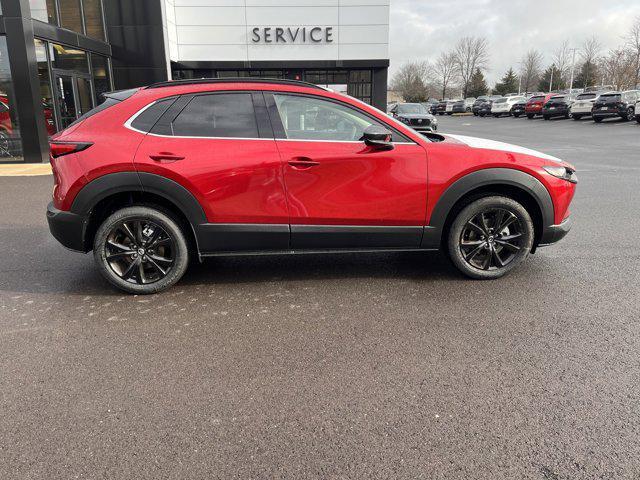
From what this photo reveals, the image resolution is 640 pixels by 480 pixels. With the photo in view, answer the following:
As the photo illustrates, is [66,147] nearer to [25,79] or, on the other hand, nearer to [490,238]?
[490,238]

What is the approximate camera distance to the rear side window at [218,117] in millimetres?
4043

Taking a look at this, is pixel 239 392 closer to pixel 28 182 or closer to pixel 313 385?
pixel 313 385

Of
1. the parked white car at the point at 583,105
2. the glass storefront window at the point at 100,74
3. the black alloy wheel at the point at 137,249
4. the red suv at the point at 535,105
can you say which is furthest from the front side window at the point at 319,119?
the red suv at the point at 535,105

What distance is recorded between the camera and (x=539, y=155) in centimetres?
442

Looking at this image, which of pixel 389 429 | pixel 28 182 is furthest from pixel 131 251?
pixel 28 182

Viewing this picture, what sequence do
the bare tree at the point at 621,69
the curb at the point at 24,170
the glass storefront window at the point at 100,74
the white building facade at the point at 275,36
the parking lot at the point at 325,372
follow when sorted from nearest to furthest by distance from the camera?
the parking lot at the point at 325,372, the curb at the point at 24,170, the glass storefront window at the point at 100,74, the white building facade at the point at 275,36, the bare tree at the point at 621,69

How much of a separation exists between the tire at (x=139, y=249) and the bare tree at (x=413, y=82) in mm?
80285

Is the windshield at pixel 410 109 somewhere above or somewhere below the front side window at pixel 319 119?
above

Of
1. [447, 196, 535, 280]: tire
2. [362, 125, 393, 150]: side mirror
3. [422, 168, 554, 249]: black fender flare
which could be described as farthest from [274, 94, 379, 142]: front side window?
[447, 196, 535, 280]: tire

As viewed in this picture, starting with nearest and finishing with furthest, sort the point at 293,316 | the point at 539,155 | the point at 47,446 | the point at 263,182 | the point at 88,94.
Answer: the point at 47,446 → the point at 293,316 → the point at 263,182 → the point at 539,155 → the point at 88,94

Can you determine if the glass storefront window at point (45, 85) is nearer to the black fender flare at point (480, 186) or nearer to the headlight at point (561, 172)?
the black fender flare at point (480, 186)

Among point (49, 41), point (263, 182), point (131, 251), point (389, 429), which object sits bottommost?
point (389, 429)

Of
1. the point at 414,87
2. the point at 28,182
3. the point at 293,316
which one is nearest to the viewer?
the point at 293,316

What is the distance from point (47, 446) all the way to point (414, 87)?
3715 inches
